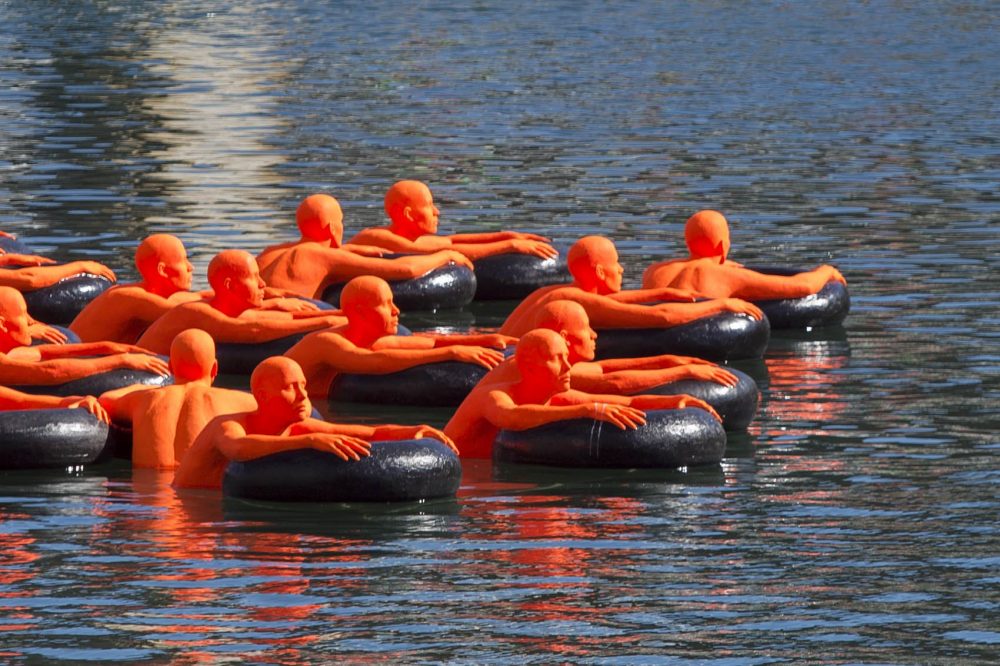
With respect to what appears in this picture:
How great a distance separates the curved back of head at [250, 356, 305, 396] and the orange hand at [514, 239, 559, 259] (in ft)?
42.8

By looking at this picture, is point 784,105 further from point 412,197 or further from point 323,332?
point 323,332

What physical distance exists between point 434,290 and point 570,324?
8723mm

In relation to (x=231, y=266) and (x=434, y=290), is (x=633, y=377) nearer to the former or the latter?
(x=231, y=266)

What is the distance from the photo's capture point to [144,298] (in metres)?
30.3

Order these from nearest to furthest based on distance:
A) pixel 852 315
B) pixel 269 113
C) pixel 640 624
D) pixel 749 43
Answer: pixel 640 624 < pixel 852 315 < pixel 269 113 < pixel 749 43

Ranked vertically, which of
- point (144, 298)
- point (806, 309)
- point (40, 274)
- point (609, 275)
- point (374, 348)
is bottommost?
point (806, 309)

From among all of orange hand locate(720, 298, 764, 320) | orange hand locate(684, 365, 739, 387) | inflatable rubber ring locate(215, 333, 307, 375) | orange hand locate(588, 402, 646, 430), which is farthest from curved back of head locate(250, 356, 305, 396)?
orange hand locate(720, 298, 764, 320)

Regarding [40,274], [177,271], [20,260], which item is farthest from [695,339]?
[20,260]

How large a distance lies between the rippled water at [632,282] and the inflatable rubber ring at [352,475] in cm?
20

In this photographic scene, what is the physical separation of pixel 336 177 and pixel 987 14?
54404 millimetres

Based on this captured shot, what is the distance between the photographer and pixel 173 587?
20.0 m

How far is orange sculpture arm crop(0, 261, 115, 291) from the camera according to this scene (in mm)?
33250

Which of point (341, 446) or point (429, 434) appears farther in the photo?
point (429, 434)

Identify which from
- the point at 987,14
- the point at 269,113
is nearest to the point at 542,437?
the point at 269,113
